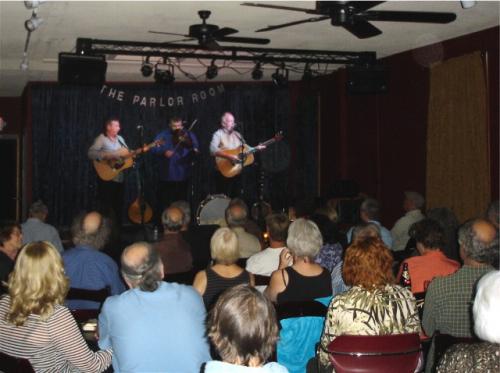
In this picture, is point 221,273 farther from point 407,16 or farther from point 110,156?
point 110,156

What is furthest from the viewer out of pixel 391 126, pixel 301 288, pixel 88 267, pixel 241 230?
pixel 391 126

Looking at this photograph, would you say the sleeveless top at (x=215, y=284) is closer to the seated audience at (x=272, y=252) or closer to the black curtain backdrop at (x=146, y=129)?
the seated audience at (x=272, y=252)

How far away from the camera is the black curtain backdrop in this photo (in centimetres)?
1195

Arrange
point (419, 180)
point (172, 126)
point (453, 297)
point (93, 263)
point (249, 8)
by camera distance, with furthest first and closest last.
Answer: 1. point (172, 126)
2. point (419, 180)
3. point (249, 8)
4. point (93, 263)
5. point (453, 297)

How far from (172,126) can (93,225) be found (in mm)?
7996

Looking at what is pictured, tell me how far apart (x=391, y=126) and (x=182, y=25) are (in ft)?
12.9

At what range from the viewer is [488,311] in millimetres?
2098

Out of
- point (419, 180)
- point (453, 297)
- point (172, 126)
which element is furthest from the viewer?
point (172, 126)

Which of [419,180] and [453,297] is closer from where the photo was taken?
[453,297]

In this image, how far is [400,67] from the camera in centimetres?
1008

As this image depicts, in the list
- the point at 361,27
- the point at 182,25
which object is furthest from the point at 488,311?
the point at 182,25

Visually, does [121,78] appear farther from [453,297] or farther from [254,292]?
[254,292]

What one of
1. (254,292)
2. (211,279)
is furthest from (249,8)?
(254,292)

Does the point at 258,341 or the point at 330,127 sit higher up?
the point at 330,127
